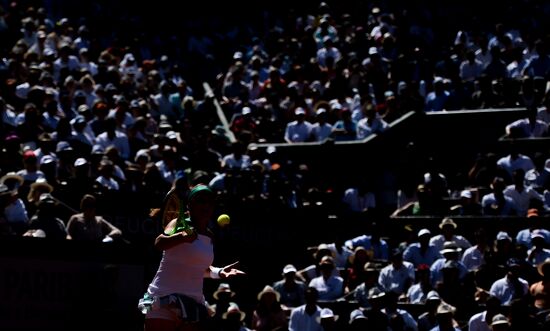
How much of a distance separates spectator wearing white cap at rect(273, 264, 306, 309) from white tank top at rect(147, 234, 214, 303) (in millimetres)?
7904

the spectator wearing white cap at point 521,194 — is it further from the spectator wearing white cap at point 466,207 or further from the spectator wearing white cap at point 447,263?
the spectator wearing white cap at point 447,263

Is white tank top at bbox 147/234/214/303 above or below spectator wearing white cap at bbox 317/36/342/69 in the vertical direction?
above

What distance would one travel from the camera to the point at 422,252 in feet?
53.8

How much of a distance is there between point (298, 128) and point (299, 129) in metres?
0.05

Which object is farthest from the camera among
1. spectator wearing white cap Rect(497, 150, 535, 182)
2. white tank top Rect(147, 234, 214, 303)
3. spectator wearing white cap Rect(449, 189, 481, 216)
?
spectator wearing white cap Rect(497, 150, 535, 182)

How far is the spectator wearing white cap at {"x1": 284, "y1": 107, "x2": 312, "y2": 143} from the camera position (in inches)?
820

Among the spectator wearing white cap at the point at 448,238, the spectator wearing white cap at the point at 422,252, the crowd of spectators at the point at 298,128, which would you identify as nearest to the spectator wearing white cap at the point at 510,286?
the crowd of spectators at the point at 298,128

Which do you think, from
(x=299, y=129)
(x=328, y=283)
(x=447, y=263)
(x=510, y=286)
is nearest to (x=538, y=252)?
(x=510, y=286)

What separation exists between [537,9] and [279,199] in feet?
35.4

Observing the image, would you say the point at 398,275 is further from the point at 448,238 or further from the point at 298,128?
the point at 298,128

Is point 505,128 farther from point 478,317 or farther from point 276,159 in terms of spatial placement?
point 478,317

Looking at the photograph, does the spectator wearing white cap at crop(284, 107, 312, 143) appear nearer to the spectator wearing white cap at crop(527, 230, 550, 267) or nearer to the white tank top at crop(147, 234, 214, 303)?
the spectator wearing white cap at crop(527, 230, 550, 267)

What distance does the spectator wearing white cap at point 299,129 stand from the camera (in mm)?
20828

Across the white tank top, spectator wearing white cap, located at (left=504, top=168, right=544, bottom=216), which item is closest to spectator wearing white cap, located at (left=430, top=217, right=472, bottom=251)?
spectator wearing white cap, located at (left=504, top=168, right=544, bottom=216)
